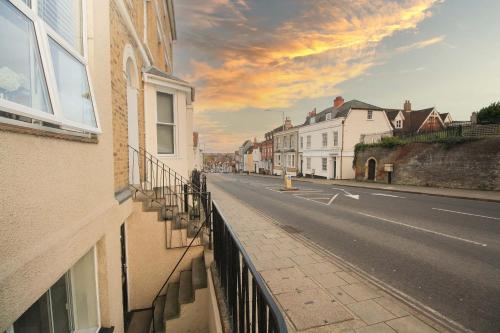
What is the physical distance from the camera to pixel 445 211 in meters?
10.6

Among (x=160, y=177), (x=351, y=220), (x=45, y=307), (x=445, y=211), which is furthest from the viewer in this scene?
(x=445, y=211)

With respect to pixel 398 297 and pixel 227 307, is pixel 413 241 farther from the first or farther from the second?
pixel 227 307

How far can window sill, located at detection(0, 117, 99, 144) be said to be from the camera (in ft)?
4.84

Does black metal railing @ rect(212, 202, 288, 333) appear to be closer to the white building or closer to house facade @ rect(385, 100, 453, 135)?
the white building

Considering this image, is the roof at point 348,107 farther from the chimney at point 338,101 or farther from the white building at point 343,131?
the chimney at point 338,101

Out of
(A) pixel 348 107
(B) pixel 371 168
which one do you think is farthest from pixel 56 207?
(A) pixel 348 107

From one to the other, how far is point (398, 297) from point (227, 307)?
2929mm

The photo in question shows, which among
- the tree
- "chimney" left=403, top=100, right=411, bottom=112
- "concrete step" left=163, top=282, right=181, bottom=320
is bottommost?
"concrete step" left=163, top=282, right=181, bottom=320

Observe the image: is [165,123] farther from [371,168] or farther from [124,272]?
[371,168]

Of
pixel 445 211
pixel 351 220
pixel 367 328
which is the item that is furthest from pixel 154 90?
pixel 445 211

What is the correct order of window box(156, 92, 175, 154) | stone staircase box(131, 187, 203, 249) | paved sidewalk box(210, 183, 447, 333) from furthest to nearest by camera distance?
window box(156, 92, 175, 154), stone staircase box(131, 187, 203, 249), paved sidewalk box(210, 183, 447, 333)

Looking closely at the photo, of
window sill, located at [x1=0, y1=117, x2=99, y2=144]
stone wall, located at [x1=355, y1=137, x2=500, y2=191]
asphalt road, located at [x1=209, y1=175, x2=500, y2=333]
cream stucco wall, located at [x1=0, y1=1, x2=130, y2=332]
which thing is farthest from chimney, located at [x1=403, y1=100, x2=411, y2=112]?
window sill, located at [x1=0, y1=117, x2=99, y2=144]

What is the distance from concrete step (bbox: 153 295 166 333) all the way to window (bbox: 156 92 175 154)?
412 cm

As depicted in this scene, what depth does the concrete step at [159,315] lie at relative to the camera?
16.0 ft
